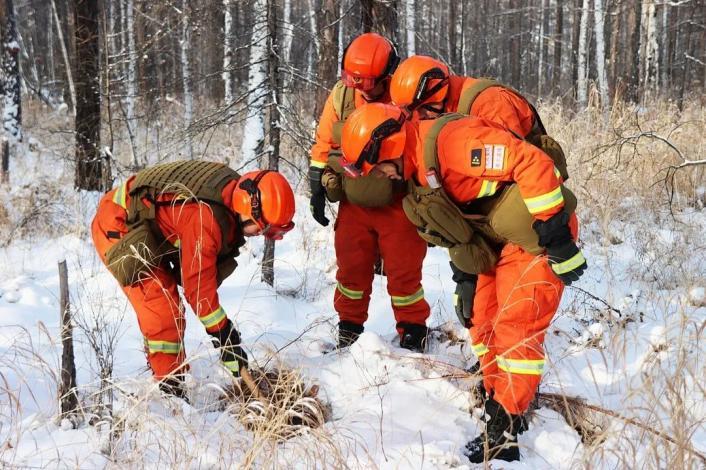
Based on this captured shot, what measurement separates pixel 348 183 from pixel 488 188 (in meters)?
1.18

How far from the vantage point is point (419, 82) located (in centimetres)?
334

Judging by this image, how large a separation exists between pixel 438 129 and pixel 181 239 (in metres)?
1.56

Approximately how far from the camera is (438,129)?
9.32 feet

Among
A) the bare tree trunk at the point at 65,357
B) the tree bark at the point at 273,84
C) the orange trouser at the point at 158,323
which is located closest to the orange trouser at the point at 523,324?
the orange trouser at the point at 158,323

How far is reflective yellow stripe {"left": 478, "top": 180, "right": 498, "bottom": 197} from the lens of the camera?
2803 millimetres

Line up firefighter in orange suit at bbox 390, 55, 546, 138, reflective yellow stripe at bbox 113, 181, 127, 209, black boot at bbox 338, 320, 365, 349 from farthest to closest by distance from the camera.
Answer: black boot at bbox 338, 320, 365, 349 < reflective yellow stripe at bbox 113, 181, 127, 209 < firefighter in orange suit at bbox 390, 55, 546, 138

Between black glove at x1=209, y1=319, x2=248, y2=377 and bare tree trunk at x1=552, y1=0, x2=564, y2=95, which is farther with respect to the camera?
bare tree trunk at x1=552, y1=0, x2=564, y2=95

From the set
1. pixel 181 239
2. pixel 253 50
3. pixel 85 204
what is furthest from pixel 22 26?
pixel 181 239

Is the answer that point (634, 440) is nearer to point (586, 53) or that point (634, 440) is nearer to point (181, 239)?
point (181, 239)

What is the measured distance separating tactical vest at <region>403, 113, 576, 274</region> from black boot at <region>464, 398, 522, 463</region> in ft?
2.32

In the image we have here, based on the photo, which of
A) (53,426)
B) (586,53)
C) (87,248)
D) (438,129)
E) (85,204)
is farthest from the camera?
(586,53)

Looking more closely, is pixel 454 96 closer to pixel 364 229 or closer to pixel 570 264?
pixel 364 229

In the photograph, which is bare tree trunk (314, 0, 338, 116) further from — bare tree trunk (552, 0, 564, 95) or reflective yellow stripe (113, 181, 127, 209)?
bare tree trunk (552, 0, 564, 95)

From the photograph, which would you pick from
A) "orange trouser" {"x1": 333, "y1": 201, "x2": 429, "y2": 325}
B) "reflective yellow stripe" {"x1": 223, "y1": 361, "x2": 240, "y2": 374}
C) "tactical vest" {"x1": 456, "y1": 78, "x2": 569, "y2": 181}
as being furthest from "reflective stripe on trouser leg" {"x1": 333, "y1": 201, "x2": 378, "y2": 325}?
"reflective yellow stripe" {"x1": 223, "y1": 361, "x2": 240, "y2": 374}
